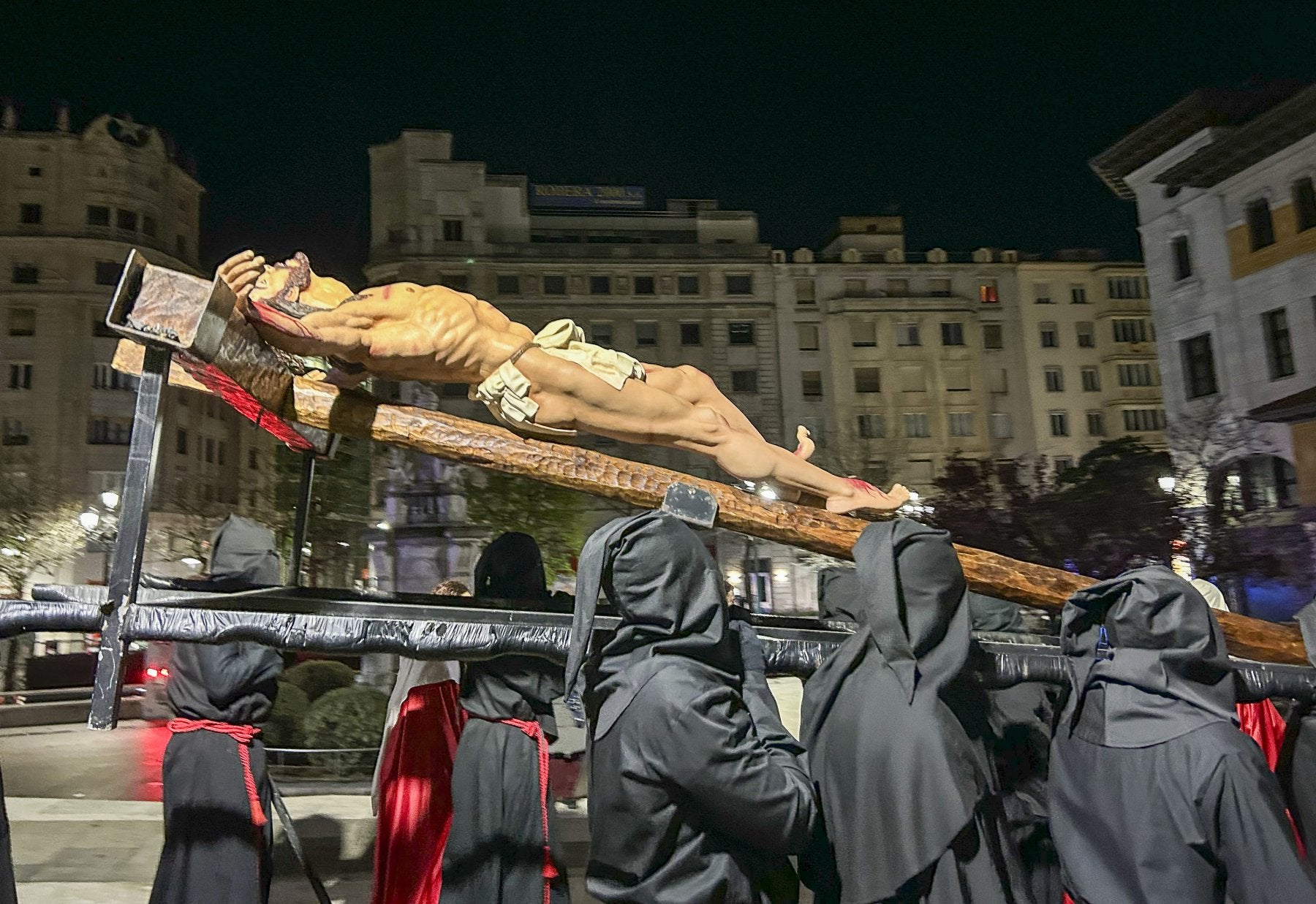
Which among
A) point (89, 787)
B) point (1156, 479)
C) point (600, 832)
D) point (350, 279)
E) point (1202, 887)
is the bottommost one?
point (89, 787)

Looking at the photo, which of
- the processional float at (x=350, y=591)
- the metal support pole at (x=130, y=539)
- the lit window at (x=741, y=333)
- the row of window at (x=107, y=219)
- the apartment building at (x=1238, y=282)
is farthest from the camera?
the lit window at (x=741, y=333)

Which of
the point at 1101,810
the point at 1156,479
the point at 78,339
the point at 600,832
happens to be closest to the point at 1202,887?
the point at 1101,810

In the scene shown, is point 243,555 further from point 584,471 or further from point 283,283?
point 584,471

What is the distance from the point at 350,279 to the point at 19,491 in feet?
30.3

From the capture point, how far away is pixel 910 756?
2205mm

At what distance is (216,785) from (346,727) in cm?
456

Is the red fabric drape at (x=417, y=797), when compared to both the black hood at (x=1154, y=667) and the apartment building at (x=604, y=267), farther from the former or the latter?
the apartment building at (x=604, y=267)

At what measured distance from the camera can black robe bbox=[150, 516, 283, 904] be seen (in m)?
3.46

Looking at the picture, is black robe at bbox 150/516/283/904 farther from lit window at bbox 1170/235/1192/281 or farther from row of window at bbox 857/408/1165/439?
row of window at bbox 857/408/1165/439

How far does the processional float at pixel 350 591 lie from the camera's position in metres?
2.54

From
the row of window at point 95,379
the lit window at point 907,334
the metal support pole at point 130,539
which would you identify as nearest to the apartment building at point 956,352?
the lit window at point 907,334

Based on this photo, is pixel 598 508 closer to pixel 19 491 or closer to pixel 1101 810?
pixel 19 491

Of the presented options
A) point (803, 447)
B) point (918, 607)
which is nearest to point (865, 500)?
point (803, 447)

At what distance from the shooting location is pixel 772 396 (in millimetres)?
26719
